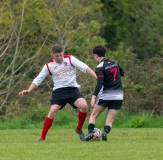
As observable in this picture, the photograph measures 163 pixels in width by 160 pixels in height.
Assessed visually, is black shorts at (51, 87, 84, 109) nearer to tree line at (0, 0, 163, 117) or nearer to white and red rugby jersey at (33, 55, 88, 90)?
white and red rugby jersey at (33, 55, 88, 90)

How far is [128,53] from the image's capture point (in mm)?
20297

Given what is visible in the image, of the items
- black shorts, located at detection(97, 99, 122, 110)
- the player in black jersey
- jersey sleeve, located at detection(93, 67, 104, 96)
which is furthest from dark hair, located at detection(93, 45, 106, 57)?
black shorts, located at detection(97, 99, 122, 110)

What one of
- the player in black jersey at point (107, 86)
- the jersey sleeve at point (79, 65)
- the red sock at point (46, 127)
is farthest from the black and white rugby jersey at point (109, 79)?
the red sock at point (46, 127)

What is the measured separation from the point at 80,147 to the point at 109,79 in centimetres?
177

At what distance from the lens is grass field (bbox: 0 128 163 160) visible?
10883 millimetres

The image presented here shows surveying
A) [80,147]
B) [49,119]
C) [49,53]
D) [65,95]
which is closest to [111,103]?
[65,95]

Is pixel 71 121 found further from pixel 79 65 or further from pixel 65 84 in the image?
pixel 79 65

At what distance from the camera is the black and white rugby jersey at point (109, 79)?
1330cm

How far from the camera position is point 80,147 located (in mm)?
12148

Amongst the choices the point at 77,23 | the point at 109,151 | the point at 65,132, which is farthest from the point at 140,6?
the point at 109,151

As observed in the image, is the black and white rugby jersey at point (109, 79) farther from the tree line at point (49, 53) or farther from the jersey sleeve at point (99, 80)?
the tree line at point (49, 53)

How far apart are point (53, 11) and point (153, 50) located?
3335cm

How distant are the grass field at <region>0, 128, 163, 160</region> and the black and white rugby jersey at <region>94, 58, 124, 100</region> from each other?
0.82 m

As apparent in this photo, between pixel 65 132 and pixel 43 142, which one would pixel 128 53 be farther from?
pixel 43 142
